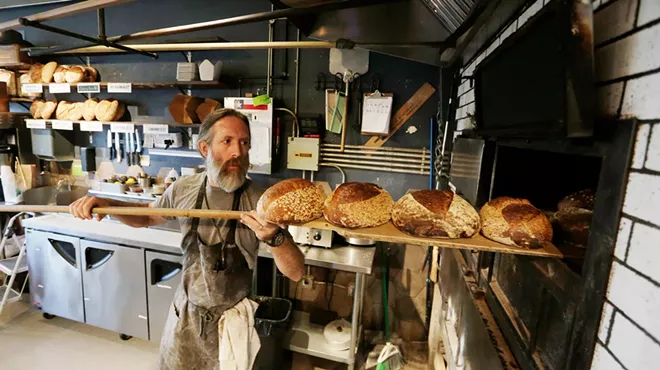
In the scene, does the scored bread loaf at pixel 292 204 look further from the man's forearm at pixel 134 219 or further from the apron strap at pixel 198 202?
the man's forearm at pixel 134 219

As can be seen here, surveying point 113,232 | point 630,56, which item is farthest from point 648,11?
point 113,232

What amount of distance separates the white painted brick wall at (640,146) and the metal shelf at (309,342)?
199cm

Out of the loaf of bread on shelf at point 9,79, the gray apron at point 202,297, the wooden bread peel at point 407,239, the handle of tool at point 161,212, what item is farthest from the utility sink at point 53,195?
the wooden bread peel at point 407,239

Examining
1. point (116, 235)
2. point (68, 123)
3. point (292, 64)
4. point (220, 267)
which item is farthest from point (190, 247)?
point (68, 123)

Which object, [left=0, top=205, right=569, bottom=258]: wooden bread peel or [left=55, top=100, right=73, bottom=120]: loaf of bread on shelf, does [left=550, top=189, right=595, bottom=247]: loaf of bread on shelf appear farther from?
[left=55, top=100, right=73, bottom=120]: loaf of bread on shelf

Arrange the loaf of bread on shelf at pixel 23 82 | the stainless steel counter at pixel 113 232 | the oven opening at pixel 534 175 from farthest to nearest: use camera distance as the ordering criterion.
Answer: the loaf of bread on shelf at pixel 23 82 → the stainless steel counter at pixel 113 232 → the oven opening at pixel 534 175

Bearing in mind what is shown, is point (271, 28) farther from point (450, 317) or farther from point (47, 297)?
point (47, 297)

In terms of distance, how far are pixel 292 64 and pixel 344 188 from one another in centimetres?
201

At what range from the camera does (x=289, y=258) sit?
1408mm

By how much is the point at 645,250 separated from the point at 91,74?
412 cm

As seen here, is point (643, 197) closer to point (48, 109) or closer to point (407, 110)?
point (407, 110)

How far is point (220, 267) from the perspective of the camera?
1.42 metres

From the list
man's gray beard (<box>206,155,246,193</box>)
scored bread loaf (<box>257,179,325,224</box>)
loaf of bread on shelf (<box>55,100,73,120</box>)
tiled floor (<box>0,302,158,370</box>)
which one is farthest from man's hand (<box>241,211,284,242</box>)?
loaf of bread on shelf (<box>55,100,73,120</box>)

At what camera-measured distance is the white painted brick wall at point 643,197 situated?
0.50 m
